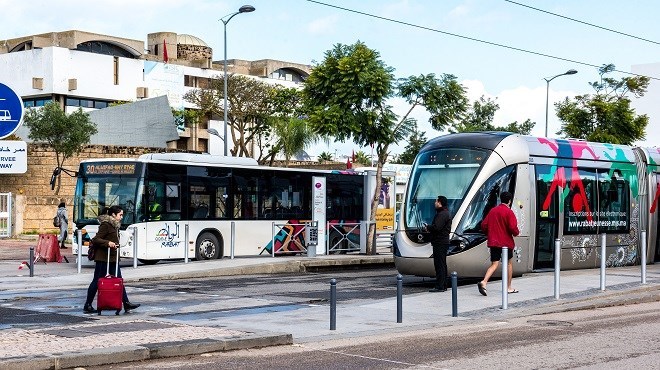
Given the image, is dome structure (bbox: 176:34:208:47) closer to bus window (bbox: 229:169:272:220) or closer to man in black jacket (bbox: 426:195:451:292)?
bus window (bbox: 229:169:272:220)

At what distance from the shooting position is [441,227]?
61.9 feet

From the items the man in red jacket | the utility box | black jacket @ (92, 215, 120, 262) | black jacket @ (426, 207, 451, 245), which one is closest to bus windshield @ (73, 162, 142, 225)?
the utility box

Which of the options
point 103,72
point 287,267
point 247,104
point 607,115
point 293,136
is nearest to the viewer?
point 287,267

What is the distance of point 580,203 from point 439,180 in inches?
153

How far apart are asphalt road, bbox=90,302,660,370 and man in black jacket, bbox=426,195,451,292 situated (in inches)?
170

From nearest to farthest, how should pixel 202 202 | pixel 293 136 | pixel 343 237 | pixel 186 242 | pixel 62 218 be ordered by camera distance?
pixel 186 242
pixel 202 202
pixel 343 237
pixel 62 218
pixel 293 136

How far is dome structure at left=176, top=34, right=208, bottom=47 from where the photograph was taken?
343ft

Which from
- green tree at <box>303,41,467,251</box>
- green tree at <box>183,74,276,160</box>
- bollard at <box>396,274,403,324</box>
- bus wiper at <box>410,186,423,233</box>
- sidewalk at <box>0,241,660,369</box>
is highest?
green tree at <box>183,74,276,160</box>

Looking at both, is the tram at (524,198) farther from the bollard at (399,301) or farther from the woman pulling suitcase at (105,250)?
the woman pulling suitcase at (105,250)

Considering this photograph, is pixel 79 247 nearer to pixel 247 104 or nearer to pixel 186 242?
pixel 186 242

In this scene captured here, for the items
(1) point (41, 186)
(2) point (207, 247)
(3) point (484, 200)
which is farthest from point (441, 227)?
(1) point (41, 186)

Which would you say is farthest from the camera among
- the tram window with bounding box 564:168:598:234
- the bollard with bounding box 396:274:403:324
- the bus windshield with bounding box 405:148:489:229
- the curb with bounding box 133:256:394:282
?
the curb with bounding box 133:256:394:282

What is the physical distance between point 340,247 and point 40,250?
985cm

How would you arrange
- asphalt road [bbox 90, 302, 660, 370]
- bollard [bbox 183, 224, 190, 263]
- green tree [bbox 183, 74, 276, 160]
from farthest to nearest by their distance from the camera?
1. green tree [bbox 183, 74, 276, 160]
2. bollard [bbox 183, 224, 190, 263]
3. asphalt road [bbox 90, 302, 660, 370]
